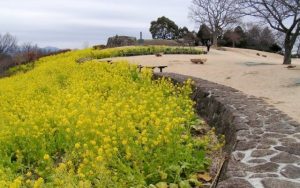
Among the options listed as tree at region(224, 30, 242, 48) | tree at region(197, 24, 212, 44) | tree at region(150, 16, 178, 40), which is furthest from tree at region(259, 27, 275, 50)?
tree at region(150, 16, 178, 40)

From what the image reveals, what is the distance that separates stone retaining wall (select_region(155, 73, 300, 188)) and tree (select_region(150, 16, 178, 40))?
42.7 metres

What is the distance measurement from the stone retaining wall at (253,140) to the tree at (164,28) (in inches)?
1681

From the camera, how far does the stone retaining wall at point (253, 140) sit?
395 centimetres

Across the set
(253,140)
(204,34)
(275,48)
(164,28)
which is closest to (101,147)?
(253,140)

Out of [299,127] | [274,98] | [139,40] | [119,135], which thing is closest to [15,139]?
[119,135]

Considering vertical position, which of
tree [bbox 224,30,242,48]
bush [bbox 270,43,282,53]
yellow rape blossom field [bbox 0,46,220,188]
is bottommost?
bush [bbox 270,43,282,53]

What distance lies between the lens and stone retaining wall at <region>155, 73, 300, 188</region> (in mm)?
3953

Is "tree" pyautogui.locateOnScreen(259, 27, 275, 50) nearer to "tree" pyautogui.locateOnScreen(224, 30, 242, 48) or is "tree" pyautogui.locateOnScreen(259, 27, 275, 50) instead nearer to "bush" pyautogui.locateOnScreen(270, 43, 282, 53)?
"bush" pyautogui.locateOnScreen(270, 43, 282, 53)

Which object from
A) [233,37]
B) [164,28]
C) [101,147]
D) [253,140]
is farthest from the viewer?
[164,28]

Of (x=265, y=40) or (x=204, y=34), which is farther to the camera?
(x=265, y=40)

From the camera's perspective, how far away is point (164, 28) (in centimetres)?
5128

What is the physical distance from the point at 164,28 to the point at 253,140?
154 feet

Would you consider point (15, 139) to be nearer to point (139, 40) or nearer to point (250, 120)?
point (250, 120)

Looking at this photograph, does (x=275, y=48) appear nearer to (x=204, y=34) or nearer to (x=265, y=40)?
(x=265, y=40)
